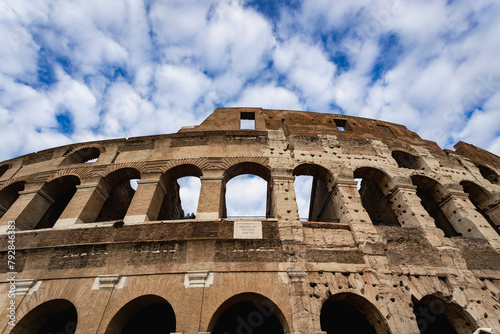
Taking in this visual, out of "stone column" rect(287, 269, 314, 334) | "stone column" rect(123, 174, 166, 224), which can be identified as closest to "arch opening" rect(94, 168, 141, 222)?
"stone column" rect(123, 174, 166, 224)

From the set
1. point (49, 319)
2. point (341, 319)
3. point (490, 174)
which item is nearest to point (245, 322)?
point (341, 319)

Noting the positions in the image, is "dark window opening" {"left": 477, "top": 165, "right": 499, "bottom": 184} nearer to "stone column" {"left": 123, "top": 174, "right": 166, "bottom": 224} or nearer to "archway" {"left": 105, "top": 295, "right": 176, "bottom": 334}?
"stone column" {"left": 123, "top": 174, "right": 166, "bottom": 224}

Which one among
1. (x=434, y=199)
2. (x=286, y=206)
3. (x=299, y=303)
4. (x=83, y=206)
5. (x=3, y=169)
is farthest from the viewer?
(x=3, y=169)

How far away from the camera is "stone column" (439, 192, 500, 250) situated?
7.69m

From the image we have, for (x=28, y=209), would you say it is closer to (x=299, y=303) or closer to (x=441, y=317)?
(x=299, y=303)

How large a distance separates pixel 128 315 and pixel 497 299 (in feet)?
30.2

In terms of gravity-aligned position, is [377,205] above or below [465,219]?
above

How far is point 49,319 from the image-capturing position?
20.2ft

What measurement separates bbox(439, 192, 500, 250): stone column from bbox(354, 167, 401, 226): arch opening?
175 centimetres

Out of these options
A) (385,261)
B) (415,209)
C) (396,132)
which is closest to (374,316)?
(385,261)

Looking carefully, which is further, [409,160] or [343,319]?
[409,160]

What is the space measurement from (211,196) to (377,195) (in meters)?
7.41

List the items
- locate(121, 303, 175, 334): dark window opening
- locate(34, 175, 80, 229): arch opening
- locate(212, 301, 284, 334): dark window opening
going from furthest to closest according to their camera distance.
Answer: locate(34, 175, 80, 229): arch opening < locate(121, 303, 175, 334): dark window opening < locate(212, 301, 284, 334): dark window opening

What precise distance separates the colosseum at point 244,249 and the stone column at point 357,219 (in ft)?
0.15
